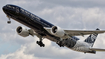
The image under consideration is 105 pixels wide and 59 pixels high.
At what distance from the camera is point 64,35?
5359 centimetres

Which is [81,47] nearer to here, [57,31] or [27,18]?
[57,31]

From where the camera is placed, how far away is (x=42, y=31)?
174 feet

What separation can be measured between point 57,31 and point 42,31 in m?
3.63

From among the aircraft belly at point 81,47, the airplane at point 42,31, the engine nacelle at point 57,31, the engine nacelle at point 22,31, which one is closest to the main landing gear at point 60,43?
the airplane at point 42,31

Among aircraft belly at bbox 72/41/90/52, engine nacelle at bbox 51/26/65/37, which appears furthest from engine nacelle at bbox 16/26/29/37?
aircraft belly at bbox 72/41/90/52

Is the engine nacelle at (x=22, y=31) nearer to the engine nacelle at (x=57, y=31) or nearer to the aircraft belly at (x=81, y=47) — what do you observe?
the engine nacelle at (x=57, y=31)

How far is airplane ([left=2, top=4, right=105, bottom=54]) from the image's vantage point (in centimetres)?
5022

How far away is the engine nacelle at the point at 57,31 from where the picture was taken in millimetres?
51466

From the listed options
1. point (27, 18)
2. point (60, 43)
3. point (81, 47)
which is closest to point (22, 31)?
point (27, 18)

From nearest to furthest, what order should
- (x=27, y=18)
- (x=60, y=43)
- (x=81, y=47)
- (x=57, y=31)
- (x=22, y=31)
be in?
(x=27, y=18) → (x=57, y=31) → (x=60, y=43) → (x=22, y=31) → (x=81, y=47)

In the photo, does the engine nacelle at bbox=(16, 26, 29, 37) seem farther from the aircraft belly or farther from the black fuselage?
the aircraft belly

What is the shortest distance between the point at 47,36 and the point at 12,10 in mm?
9814

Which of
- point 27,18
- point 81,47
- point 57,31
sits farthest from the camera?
point 81,47

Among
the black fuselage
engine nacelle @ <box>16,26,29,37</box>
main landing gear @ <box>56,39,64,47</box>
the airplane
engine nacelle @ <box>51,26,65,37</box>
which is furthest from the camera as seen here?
engine nacelle @ <box>16,26,29,37</box>
